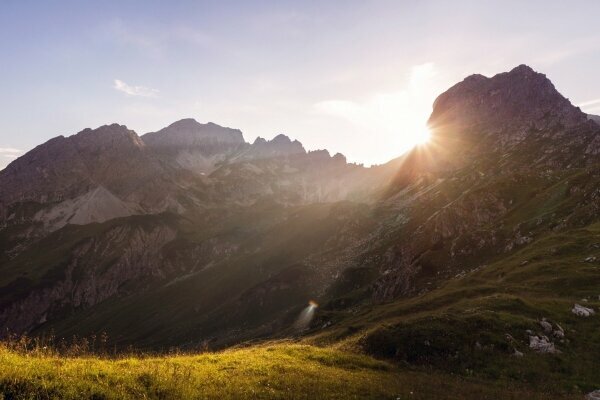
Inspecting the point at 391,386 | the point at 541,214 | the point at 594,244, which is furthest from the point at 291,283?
the point at 391,386

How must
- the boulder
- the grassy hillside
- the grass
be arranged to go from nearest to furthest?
the grass, the grassy hillside, the boulder

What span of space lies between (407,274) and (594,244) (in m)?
49.7

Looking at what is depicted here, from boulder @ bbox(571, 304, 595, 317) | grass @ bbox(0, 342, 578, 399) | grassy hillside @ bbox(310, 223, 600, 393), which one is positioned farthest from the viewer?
boulder @ bbox(571, 304, 595, 317)

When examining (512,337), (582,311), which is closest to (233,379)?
(512,337)

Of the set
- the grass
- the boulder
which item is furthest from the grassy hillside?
the grass

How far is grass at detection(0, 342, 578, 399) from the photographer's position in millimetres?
17375

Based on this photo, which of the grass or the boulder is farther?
the boulder

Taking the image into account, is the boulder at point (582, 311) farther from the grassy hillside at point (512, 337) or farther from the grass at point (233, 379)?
the grass at point (233, 379)

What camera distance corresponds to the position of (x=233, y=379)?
24016 millimetres

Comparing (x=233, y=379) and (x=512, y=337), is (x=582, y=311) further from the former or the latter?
(x=233, y=379)

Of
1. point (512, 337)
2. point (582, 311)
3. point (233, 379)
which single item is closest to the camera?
point (233, 379)

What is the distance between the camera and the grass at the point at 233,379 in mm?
17375

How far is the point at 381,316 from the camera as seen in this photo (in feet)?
230

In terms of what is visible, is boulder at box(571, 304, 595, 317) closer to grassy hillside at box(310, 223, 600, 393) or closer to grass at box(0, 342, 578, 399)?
grassy hillside at box(310, 223, 600, 393)
